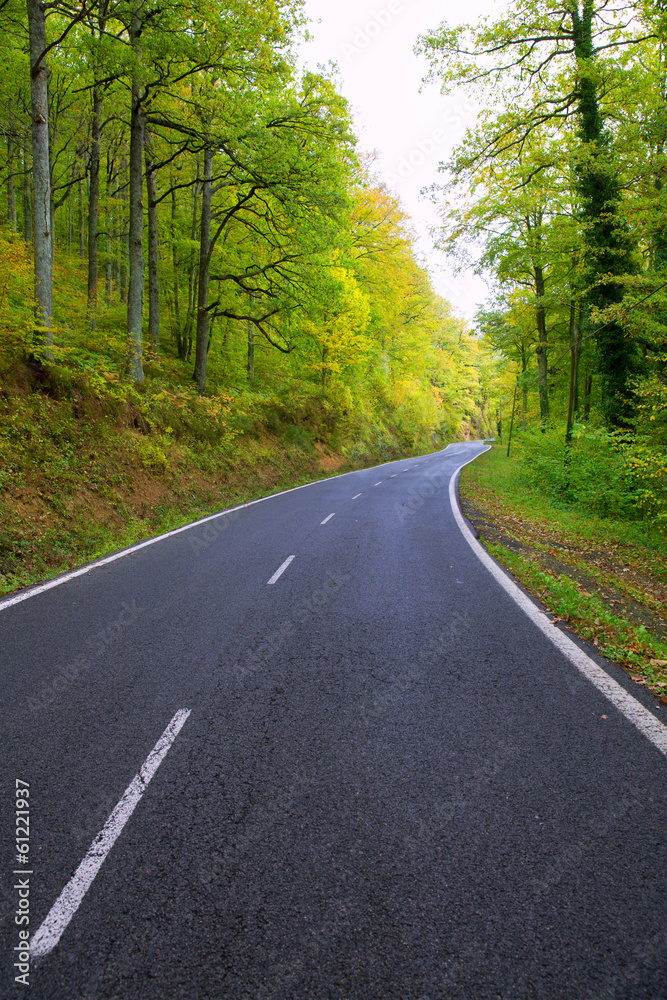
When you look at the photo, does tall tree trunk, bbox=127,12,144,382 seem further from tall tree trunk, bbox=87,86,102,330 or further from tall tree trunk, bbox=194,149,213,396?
tall tree trunk, bbox=87,86,102,330

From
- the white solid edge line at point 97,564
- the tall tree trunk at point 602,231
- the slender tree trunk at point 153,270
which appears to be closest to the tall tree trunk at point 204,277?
the slender tree trunk at point 153,270

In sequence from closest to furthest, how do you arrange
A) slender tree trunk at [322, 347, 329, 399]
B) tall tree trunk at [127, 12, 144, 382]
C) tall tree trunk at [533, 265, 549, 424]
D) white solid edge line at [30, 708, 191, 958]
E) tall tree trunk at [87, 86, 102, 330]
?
white solid edge line at [30, 708, 191, 958] → tall tree trunk at [127, 12, 144, 382] → tall tree trunk at [87, 86, 102, 330] → tall tree trunk at [533, 265, 549, 424] → slender tree trunk at [322, 347, 329, 399]

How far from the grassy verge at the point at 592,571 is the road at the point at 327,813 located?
58cm

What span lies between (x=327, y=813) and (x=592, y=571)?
6094 mm

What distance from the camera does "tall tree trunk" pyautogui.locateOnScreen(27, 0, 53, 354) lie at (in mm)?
9164

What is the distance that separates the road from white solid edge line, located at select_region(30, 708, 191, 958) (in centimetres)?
1

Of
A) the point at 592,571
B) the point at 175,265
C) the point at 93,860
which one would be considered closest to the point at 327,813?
the point at 93,860

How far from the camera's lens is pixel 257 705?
347cm

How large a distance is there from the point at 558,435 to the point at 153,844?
54.6 ft

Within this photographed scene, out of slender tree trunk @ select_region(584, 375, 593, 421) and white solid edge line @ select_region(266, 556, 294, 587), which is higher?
slender tree trunk @ select_region(584, 375, 593, 421)

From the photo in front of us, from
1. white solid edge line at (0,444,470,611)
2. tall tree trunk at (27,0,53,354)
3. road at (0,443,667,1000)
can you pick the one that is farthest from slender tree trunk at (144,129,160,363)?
road at (0,443,667,1000)

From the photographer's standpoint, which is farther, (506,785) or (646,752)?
(646,752)

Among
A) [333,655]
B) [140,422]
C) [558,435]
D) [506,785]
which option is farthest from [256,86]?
[506,785]

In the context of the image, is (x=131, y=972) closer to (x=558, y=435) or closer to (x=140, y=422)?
(x=140, y=422)
